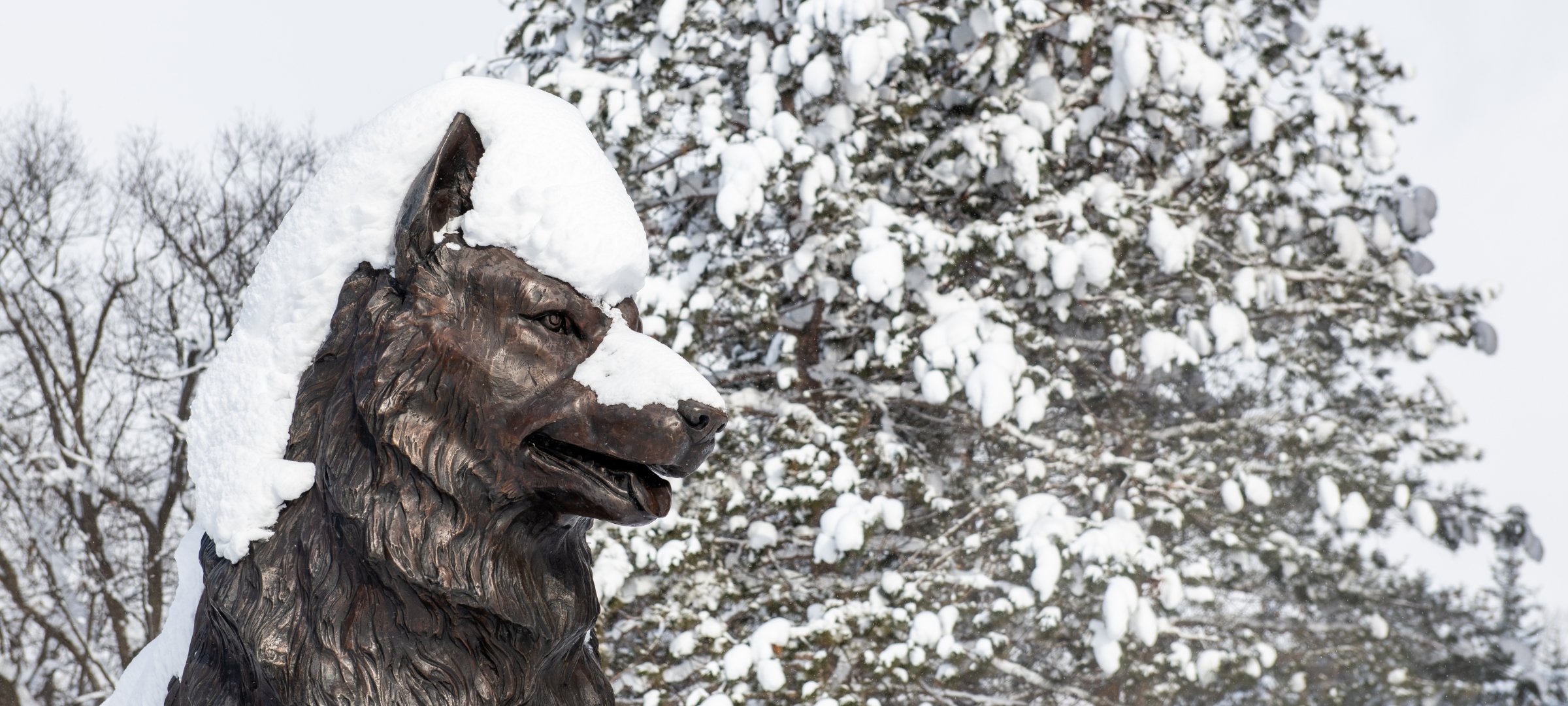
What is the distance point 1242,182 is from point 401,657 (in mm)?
6736

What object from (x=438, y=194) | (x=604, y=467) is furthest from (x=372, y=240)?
(x=604, y=467)

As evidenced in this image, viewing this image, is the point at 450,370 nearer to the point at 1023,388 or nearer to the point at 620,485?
the point at 620,485

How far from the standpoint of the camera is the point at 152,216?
13828 mm

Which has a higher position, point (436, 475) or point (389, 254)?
point (389, 254)

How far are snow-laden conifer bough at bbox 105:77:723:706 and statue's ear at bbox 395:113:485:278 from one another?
0.10 feet

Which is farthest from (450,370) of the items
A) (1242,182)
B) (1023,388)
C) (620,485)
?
(1242,182)

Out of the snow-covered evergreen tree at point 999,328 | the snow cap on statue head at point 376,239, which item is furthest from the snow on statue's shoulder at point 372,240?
the snow-covered evergreen tree at point 999,328

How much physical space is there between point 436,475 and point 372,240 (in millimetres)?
472

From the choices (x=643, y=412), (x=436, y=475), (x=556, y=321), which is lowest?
(x=436, y=475)

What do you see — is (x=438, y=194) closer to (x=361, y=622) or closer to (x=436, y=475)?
(x=436, y=475)

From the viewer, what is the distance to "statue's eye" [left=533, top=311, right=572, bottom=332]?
2.33 metres

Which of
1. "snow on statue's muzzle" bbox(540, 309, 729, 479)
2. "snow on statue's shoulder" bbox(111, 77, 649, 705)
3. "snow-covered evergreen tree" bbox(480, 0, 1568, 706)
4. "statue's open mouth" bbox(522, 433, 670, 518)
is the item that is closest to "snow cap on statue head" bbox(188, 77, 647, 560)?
"snow on statue's shoulder" bbox(111, 77, 649, 705)

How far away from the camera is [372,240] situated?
2385 millimetres

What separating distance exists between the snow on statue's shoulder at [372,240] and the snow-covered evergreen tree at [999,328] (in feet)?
13.8
